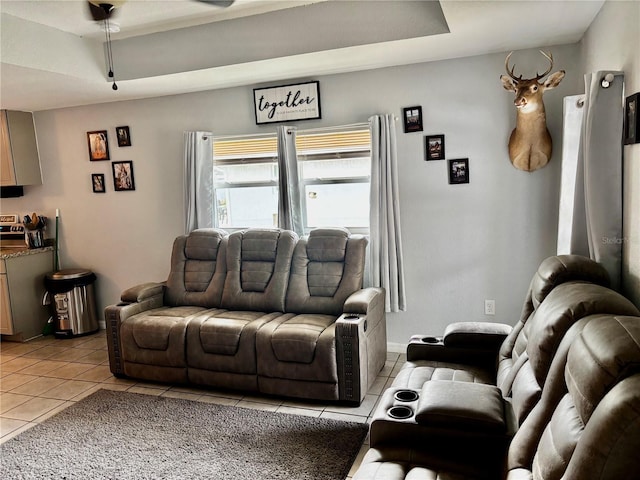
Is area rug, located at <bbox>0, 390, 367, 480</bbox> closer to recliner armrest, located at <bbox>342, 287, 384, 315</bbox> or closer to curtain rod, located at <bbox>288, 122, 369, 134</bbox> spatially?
recliner armrest, located at <bbox>342, 287, 384, 315</bbox>

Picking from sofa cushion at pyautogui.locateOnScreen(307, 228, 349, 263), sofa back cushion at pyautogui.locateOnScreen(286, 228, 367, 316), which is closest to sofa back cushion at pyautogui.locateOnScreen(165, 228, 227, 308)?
sofa back cushion at pyautogui.locateOnScreen(286, 228, 367, 316)

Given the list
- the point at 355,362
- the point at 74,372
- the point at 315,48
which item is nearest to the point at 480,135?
the point at 315,48

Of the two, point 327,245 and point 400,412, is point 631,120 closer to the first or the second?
point 400,412

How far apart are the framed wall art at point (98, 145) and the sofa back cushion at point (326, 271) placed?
98.9 inches

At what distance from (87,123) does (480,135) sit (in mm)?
3971

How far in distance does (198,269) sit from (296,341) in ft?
4.72

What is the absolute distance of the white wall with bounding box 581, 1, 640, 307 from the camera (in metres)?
2.04

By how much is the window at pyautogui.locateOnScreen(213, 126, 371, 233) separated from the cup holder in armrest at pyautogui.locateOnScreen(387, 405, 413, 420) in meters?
2.34

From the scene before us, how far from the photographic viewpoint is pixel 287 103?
4250 mm

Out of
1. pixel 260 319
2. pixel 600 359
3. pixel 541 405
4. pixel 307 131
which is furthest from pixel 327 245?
pixel 600 359

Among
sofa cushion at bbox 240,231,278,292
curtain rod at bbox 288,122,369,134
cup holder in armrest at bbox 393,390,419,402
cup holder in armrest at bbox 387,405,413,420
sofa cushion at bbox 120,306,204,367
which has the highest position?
curtain rod at bbox 288,122,369,134

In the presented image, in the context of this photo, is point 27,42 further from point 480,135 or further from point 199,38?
point 480,135

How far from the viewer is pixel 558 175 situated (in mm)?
3549

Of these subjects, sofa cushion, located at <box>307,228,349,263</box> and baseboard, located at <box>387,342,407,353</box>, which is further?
baseboard, located at <box>387,342,407,353</box>
